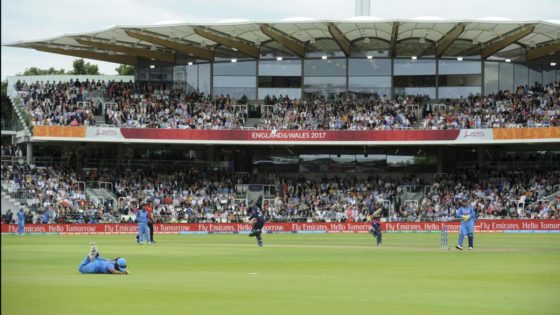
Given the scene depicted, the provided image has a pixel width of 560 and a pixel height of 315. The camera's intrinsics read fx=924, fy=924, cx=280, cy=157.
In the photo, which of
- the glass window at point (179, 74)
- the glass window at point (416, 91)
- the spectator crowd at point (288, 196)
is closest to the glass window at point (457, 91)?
the glass window at point (416, 91)

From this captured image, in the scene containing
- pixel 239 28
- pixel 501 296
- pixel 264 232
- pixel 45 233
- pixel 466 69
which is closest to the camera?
pixel 501 296

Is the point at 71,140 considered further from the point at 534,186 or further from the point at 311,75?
the point at 534,186

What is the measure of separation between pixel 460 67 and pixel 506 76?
11.5ft

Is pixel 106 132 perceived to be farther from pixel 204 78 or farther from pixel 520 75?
pixel 520 75

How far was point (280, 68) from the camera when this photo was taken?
70.7m

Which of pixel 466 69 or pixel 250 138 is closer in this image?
pixel 250 138

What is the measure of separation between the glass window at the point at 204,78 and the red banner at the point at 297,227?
17615 mm

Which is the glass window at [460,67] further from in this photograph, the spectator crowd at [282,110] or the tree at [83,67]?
the tree at [83,67]

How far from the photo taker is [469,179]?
64.9 metres

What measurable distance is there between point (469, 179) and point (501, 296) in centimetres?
5204

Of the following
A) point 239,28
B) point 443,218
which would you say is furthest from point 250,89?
point 443,218

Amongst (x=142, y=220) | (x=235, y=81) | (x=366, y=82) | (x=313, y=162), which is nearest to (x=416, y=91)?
(x=366, y=82)

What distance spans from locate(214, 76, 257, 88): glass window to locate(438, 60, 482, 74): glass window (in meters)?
14.3

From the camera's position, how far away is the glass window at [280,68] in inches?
2768
